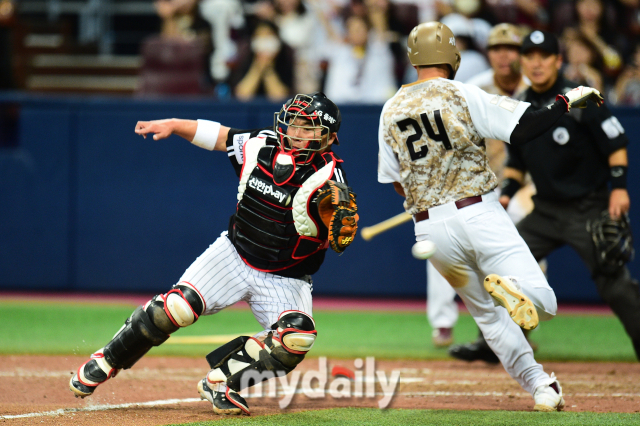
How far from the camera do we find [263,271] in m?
4.33

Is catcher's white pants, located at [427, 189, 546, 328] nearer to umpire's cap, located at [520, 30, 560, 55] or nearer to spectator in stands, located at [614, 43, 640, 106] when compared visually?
umpire's cap, located at [520, 30, 560, 55]

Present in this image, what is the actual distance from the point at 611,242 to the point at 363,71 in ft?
16.3

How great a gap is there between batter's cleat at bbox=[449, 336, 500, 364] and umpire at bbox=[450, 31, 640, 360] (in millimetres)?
825

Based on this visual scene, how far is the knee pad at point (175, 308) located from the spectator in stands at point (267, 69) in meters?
5.93

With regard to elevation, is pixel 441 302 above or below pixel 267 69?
below

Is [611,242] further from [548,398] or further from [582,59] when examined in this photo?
[582,59]

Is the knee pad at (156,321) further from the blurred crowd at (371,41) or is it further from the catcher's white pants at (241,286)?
the blurred crowd at (371,41)

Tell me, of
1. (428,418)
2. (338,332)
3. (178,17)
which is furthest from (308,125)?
(178,17)

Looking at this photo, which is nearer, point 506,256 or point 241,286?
point 506,256

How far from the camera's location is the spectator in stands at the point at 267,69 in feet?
32.5

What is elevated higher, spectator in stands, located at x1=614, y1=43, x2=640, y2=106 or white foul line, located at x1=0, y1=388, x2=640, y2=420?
spectator in stands, located at x1=614, y1=43, x2=640, y2=106

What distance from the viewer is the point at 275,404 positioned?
4562 mm

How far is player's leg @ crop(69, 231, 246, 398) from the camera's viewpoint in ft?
13.6

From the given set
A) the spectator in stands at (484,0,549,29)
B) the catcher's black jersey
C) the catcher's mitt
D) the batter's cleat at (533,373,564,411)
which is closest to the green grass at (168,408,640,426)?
the batter's cleat at (533,373,564,411)
